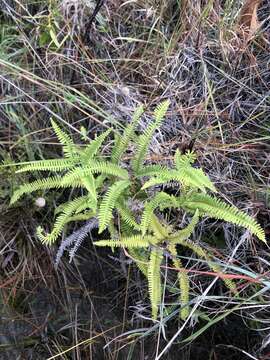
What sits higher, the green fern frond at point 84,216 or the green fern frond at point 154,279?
the green fern frond at point 84,216

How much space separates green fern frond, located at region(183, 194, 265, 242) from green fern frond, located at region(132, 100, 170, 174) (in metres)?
0.24

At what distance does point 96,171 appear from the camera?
1.93m

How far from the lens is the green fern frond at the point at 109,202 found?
185cm

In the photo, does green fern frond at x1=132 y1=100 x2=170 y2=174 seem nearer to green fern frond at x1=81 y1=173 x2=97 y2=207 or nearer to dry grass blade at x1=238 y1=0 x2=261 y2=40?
green fern frond at x1=81 y1=173 x2=97 y2=207

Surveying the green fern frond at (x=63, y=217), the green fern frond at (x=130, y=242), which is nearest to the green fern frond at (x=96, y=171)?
the green fern frond at (x=63, y=217)

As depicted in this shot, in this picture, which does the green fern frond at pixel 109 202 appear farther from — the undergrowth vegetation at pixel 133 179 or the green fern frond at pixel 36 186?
the green fern frond at pixel 36 186

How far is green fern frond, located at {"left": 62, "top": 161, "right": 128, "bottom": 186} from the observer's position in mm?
1851

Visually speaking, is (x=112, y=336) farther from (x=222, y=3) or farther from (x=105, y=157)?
(x=222, y=3)

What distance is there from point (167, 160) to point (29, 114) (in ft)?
2.17

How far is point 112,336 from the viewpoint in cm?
218

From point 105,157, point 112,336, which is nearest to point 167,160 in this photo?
point 105,157

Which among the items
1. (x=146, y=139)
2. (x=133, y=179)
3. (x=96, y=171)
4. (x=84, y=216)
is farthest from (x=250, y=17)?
(x=84, y=216)

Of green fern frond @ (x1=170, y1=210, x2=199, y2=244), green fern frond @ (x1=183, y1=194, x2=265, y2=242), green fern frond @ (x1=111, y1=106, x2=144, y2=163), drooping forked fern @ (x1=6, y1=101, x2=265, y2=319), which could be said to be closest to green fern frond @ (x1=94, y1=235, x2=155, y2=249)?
drooping forked fern @ (x1=6, y1=101, x2=265, y2=319)

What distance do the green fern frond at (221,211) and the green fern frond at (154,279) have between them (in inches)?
8.9
